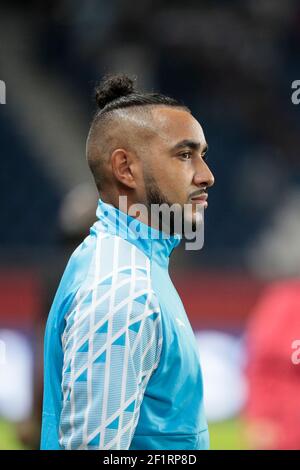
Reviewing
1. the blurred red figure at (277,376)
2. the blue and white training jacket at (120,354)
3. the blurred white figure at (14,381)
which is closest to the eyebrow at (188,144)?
the blue and white training jacket at (120,354)

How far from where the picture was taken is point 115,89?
256 centimetres

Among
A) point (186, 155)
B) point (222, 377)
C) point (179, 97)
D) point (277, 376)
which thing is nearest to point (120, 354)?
point (186, 155)

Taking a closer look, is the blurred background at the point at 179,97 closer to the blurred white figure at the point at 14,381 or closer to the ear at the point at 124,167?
the blurred white figure at the point at 14,381

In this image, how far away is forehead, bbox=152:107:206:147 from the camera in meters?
2.36

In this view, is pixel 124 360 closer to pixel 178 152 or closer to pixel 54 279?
pixel 178 152

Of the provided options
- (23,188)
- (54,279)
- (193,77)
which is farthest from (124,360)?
(193,77)

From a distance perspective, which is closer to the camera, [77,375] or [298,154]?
[77,375]

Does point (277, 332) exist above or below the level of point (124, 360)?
above

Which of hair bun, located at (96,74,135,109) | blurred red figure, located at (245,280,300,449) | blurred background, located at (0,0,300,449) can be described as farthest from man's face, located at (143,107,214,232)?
blurred background, located at (0,0,300,449)

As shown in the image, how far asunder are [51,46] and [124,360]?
32.3ft

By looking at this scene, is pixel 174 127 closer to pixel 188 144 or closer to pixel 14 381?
pixel 188 144

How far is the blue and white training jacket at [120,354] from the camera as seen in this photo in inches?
77.7
